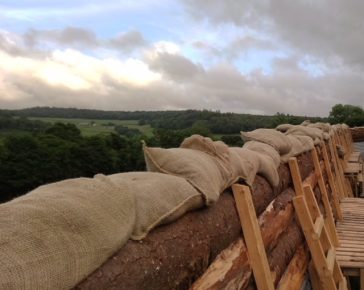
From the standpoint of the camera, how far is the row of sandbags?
150 centimetres

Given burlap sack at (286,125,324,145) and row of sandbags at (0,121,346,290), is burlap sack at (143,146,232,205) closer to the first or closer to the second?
row of sandbags at (0,121,346,290)

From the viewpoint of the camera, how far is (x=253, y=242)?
333 cm

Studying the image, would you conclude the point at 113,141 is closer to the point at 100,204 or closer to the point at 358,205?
the point at 358,205

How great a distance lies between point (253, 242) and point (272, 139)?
8.32 feet

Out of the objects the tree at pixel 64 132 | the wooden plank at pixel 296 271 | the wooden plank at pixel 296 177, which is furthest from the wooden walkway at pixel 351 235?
the tree at pixel 64 132

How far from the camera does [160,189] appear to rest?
2.49m

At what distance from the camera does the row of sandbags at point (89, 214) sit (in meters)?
1.50

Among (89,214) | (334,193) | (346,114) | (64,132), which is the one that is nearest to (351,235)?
(334,193)

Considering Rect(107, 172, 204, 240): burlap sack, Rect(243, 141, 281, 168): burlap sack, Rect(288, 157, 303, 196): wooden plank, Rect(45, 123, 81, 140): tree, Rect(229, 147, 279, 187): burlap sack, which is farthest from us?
Rect(45, 123, 81, 140): tree

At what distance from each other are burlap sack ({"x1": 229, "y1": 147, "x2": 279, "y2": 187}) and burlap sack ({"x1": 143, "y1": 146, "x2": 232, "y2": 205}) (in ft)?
1.43

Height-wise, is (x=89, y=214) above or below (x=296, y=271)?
above

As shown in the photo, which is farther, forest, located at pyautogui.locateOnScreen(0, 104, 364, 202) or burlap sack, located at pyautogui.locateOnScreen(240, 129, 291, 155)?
forest, located at pyautogui.locateOnScreen(0, 104, 364, 202)

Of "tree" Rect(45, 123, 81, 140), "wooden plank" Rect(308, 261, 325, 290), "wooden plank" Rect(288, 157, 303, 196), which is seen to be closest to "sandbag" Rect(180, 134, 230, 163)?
"wooden plank" Rect(308, 261, 325, 290)

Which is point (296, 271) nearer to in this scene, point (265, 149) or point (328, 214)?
point (265, 149)
